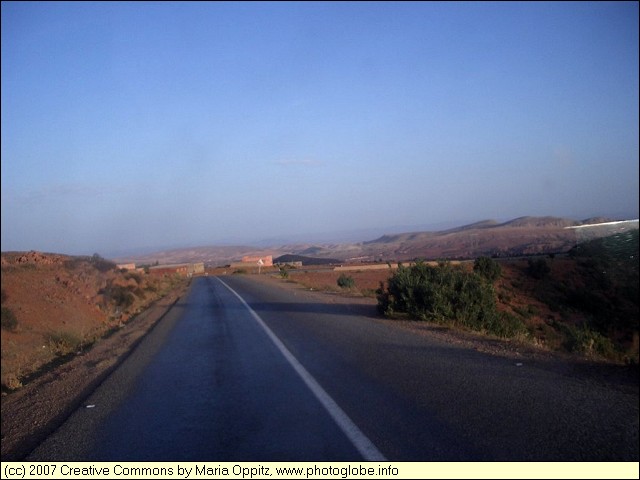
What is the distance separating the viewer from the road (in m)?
6.78

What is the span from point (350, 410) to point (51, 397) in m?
6.22

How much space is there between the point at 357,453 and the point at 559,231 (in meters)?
9.35

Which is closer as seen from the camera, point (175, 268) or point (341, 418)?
point (341, 418)

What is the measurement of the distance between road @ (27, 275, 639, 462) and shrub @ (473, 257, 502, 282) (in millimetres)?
6336

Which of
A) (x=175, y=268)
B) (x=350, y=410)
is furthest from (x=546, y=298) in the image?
(x=175, y=268)

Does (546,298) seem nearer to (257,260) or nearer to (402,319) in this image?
(402,319)

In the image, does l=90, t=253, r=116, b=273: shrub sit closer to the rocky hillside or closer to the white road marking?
the rocky hillside

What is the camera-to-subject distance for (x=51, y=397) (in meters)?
11.8

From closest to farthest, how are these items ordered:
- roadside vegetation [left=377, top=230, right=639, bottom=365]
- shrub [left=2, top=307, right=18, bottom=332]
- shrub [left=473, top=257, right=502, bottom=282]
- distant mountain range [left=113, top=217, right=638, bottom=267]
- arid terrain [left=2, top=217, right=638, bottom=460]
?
roadside vegetation [left=377, top=230, right=639, bottom=365], arid terrain [left=2, top=217, right=638, bottom=460], distant mountain range [left=113, top=217, right=638, bottom=267], shrub [left=2, top=307, right=18, bottom=332], shrub [left=473, top=257, right=502, bottom=282]

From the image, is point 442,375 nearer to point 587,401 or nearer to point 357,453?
point 587,401

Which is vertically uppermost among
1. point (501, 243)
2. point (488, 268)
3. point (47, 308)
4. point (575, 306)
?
point (501, 243)

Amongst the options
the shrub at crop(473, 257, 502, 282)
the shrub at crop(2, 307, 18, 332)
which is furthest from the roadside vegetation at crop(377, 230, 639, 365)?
the shrub at crop(2, 307, 18, 332)

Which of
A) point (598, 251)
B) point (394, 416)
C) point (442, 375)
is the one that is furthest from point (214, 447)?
point (598, 251)

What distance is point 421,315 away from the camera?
61.4 ft
